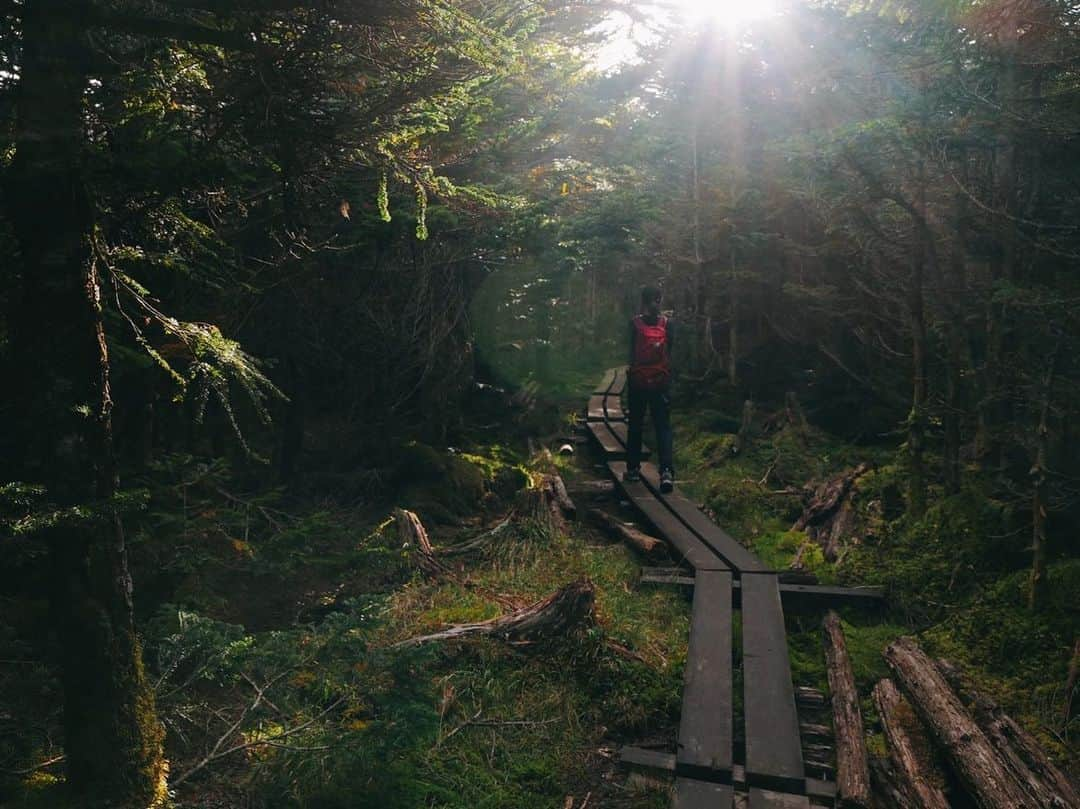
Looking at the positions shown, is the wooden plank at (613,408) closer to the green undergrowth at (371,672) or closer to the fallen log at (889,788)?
the green undergrowth at (371,672)

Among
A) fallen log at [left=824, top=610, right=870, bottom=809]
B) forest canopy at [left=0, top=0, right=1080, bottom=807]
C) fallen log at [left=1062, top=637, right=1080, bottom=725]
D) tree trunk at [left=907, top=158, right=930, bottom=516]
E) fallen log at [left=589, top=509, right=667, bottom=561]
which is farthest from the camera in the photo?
fallen log at [left=589, top=509, right=667, bottom=561]

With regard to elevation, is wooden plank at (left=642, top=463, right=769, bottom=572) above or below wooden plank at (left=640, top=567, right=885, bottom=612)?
above

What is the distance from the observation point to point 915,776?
14.9 feet

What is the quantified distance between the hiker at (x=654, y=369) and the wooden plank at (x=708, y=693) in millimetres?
3833

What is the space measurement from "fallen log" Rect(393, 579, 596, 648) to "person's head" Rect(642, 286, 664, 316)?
5.28 m

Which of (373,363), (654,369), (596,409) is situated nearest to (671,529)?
(654,369)

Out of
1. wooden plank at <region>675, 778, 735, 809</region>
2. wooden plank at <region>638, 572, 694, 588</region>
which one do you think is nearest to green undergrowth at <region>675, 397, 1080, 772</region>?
wooden plank at <region>638, 572, 694, 588</region>

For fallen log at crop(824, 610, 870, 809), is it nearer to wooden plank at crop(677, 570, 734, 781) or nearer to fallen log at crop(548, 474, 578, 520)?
wooden plank at crop(677, 570, 734, 781)

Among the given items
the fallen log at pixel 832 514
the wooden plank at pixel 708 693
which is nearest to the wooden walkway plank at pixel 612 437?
the fallen log at pixel 832 514

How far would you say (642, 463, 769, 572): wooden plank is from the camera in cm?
802

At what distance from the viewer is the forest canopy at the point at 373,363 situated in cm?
356

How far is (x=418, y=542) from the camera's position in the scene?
7926 millimetres

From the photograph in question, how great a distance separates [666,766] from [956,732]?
1869 millimetres

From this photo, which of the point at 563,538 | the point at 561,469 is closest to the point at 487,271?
the point at 561,469
